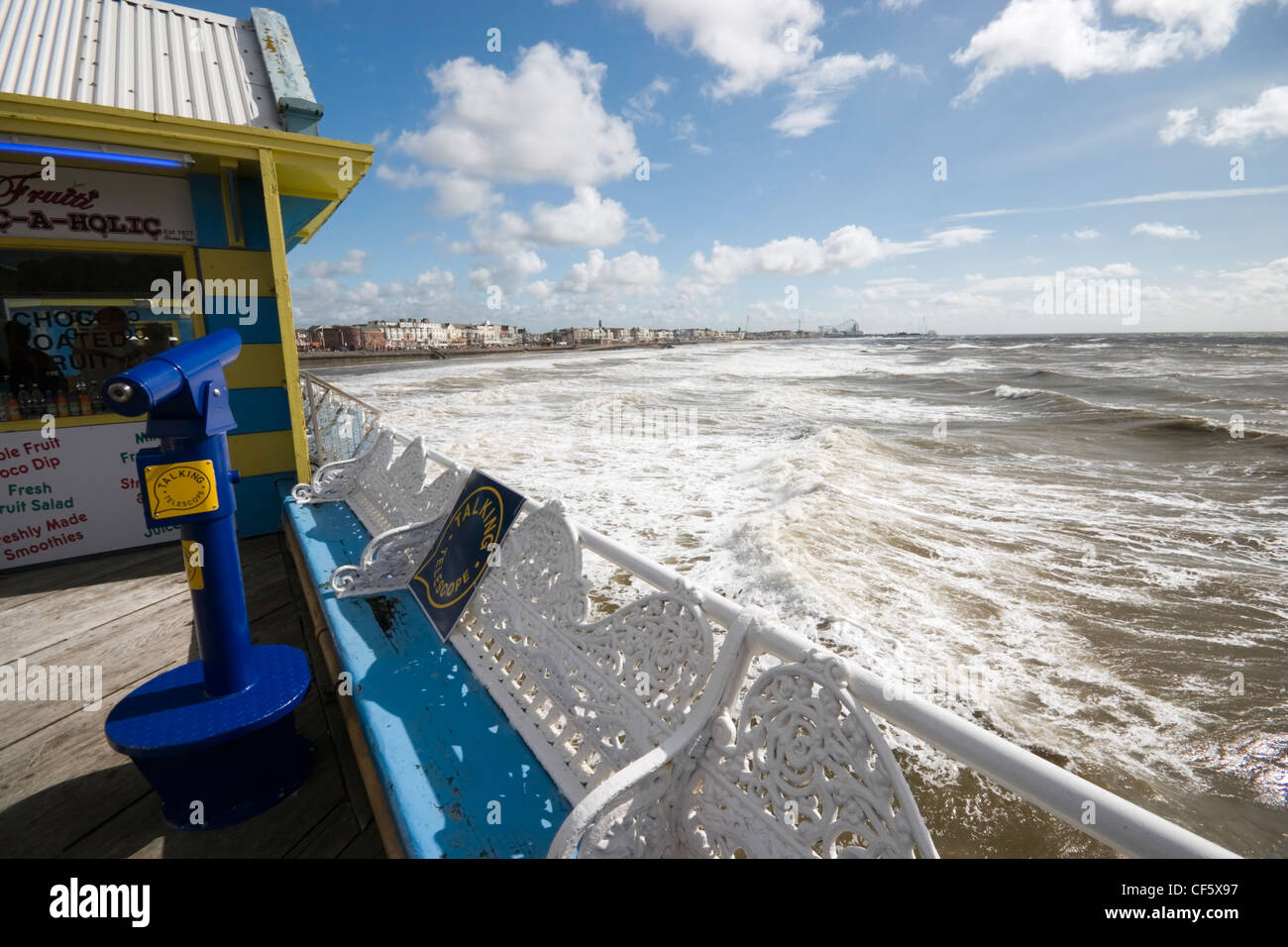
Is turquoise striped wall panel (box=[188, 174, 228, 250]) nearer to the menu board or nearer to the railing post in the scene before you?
the menu board

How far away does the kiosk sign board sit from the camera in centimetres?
461

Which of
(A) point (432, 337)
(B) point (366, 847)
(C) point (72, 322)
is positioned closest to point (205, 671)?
(B) point (366, 847)

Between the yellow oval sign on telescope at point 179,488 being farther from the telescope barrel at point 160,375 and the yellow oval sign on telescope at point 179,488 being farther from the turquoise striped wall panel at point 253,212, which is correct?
the turquoise striped wall panel at point 253,212

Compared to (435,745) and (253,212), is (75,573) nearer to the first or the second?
(253,212)

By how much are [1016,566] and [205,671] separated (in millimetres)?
7213

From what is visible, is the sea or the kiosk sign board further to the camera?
the kiosk sign board

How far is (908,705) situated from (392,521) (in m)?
3.80

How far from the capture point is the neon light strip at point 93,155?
4.05 metres

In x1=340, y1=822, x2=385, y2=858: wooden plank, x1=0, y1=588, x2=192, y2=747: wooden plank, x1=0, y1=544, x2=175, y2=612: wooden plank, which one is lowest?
x1=340, y1=822, x2=385, y2=858: wooden plank

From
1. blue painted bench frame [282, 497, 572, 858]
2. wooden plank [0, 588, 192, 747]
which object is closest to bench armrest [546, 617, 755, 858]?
blue painted bench frame [282, 497, 572, 858]

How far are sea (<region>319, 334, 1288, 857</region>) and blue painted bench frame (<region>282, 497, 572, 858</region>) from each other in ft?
4.44

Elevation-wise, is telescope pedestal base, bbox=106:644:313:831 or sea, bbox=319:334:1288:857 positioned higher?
telescope pedestal base, bbox=106:644:313:831

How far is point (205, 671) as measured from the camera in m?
2.37

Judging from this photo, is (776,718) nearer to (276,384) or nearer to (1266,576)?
(276,384)
